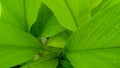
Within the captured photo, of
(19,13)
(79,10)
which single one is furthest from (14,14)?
(79,10)

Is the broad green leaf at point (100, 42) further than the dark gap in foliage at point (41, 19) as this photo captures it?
No

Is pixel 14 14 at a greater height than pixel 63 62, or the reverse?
pixel 14 14

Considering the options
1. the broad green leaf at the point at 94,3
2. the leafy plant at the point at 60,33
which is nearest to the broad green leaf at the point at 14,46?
the leafy plant at the point at 60,33

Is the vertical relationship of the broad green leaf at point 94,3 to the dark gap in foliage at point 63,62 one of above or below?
above

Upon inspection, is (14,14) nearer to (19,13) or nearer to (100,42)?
(19,13)

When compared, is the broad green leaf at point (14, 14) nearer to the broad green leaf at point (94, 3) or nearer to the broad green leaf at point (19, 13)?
the broad green leaf at point (19, 13)

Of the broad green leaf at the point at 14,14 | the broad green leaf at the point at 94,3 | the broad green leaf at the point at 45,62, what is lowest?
the broad green leaf at the point at 45,62

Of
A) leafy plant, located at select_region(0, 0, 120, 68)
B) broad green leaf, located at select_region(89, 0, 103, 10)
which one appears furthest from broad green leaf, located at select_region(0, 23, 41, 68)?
broad green leaf, located at select_region(89, 0, 103, 10)
